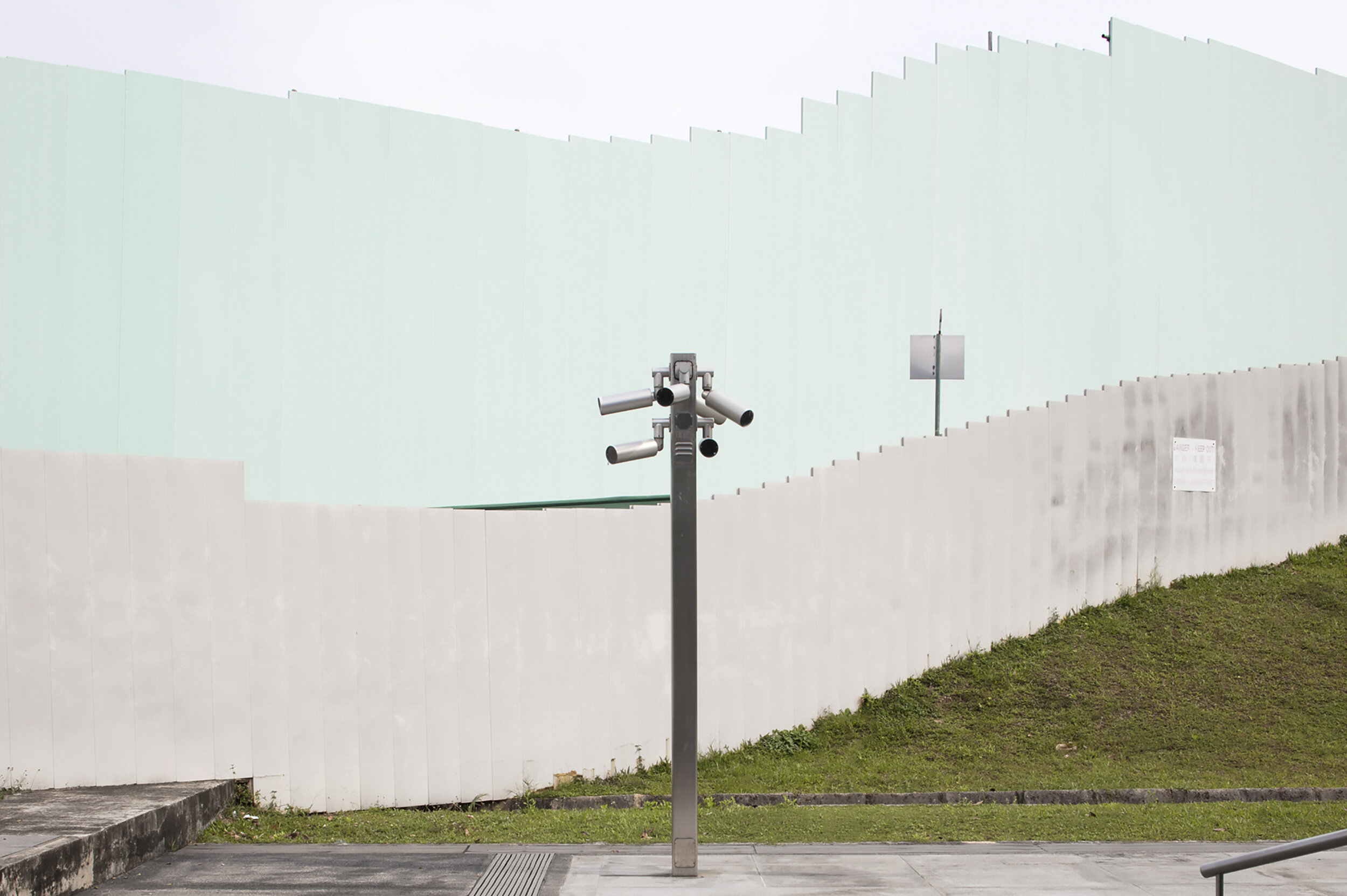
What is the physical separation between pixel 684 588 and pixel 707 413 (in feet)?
3.67

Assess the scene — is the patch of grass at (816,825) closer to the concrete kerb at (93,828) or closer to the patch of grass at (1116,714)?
the concrete kerb at (93,828)

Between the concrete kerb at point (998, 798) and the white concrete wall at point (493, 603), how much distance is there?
1.46 feet

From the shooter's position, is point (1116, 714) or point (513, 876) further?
point (1116, 714)

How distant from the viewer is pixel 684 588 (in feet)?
21.5

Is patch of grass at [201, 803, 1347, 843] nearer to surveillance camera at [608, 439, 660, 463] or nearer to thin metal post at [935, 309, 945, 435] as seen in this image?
surveillance camera at [608, 439, 660, 463]

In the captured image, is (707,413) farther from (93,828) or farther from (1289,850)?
(93,828)

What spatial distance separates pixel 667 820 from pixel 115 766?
3980 mm

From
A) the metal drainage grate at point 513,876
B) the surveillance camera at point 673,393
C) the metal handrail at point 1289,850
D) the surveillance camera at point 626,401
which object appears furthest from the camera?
the surveillance camera at point 626,401

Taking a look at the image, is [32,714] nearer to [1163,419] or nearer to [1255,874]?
[1255,874]

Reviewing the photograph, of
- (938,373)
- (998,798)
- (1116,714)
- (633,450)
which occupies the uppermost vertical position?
(938,373)

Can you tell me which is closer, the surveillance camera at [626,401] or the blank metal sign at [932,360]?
the surveillance camera at [626,401]

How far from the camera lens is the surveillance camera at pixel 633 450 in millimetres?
6184

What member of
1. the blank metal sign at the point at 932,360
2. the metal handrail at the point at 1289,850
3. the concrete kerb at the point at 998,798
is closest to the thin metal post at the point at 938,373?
the blank metal sign at the point at 932,360

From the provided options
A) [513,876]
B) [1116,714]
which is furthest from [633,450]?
[1116,714]
